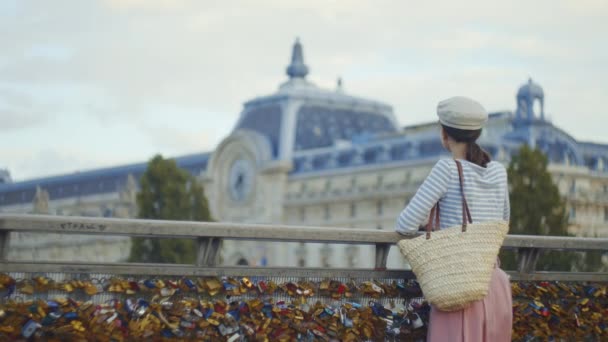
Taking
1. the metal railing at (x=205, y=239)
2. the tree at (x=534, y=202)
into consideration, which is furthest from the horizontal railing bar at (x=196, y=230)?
the tree at (x=534, y=202)

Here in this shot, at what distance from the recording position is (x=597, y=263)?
123 feet

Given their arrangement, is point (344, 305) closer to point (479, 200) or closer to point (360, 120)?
point (479, 200)

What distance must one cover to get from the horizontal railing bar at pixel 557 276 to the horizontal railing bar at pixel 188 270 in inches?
48.0

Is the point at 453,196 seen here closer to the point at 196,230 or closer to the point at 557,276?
the point at 196,230

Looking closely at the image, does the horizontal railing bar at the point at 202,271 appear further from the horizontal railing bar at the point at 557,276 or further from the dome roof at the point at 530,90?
the dome roof at the point at 530,90

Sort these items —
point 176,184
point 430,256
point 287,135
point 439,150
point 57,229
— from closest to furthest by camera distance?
1. point 57,229
2. point 430,256
3. point 176,184
4. point 439,150
5. point 287,135

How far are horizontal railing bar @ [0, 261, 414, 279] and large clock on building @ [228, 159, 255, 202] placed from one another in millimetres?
118493

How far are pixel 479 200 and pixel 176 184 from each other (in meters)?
86.5

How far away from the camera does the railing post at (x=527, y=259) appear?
497 inches

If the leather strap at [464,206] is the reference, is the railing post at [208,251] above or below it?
below

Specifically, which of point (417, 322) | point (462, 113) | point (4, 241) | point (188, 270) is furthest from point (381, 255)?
point (4, 241)

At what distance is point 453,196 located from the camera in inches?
437

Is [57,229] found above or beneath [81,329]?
above

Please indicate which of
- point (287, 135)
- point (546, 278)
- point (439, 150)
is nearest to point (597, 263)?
point (546, 278)
